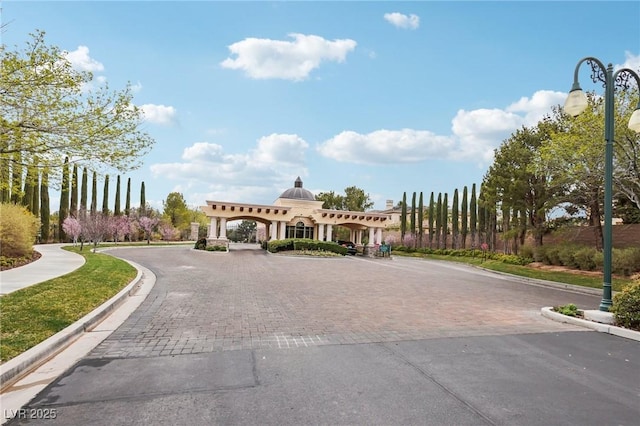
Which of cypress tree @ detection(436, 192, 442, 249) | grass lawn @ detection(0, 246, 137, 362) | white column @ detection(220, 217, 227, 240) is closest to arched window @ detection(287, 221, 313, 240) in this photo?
white column @ detection(220, 217, 227, 240)

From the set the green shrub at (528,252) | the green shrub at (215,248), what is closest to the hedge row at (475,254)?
the green shrub at (528,252)

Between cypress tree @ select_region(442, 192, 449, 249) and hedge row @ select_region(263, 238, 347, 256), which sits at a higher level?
Result: cypress tree @ select_region(442, 192, 449, 249)

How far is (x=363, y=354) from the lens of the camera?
5.28 meters

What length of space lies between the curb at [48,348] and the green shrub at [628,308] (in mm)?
9239

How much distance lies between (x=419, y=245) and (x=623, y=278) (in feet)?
98.9

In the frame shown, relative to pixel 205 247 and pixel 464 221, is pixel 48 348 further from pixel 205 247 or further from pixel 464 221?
pixel 464 221

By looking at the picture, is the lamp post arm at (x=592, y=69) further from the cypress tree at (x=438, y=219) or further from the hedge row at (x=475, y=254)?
the cypress tree at (x=438, y=219)

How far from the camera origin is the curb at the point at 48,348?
4.15 meters

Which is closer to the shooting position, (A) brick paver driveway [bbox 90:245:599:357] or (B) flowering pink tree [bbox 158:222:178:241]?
(A) brick paver driveway [bbox 90:245:599:357]

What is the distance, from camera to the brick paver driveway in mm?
5895

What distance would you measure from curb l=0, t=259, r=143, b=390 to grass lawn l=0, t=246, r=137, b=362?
117 mm

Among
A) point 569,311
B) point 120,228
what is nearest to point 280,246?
point 120,228

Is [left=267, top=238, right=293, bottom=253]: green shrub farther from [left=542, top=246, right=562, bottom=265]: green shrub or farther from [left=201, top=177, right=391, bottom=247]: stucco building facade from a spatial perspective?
[left=542, top=246, right=562, bottom=265]: green shrub

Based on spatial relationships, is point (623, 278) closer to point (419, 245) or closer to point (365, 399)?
point (365, 399)
